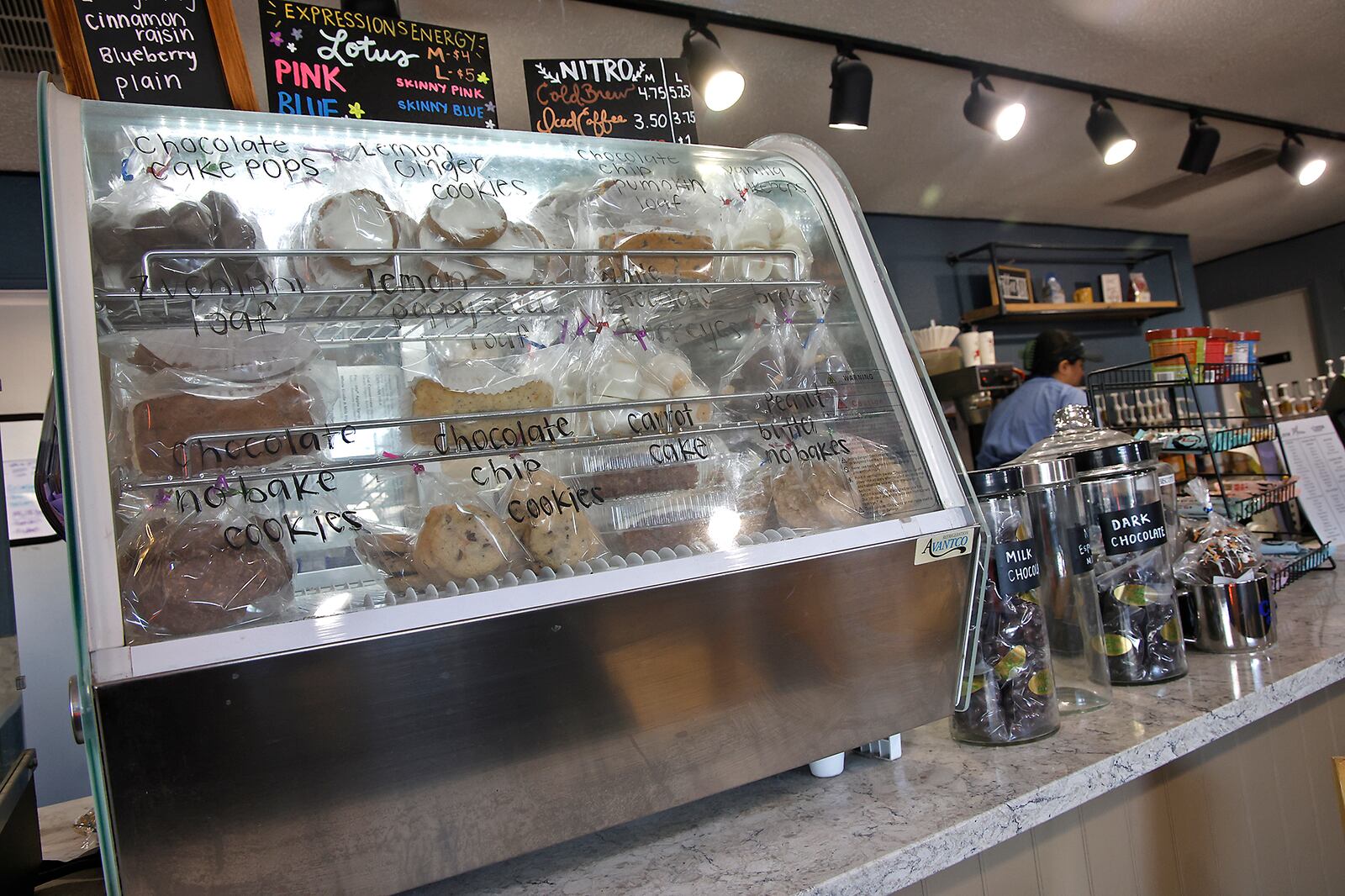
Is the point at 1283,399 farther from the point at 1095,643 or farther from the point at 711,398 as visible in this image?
the point at 711,398

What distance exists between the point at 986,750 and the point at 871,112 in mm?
3683

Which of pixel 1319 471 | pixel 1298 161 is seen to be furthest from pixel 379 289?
pixel 1298 161

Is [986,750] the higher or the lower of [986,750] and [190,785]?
the lower

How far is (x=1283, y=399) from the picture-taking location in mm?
3098

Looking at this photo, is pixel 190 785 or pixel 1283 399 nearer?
pixel 190 785

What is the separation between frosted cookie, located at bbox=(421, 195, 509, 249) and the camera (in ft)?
3.56

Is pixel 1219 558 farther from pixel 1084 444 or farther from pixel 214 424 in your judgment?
pixel 214 424

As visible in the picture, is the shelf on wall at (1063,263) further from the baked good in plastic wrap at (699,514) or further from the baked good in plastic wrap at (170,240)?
the baked good in plastic wrap at (170,240)

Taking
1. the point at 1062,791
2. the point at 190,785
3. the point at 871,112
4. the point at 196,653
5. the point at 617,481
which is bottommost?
the point at 1062,791

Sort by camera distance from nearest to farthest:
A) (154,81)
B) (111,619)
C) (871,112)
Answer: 1. (111,619)
2. (154,81)
3. (871,112)

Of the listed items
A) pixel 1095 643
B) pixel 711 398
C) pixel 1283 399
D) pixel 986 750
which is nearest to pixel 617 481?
pixel 711 398

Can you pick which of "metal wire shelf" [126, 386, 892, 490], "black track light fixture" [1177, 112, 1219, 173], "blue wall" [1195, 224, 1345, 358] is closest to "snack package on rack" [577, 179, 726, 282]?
"metal wire shelf" [126, 386, 892, 490]

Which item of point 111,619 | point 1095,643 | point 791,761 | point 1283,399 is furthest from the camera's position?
point 1283,399

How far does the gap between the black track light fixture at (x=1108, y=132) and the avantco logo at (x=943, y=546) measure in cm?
385
